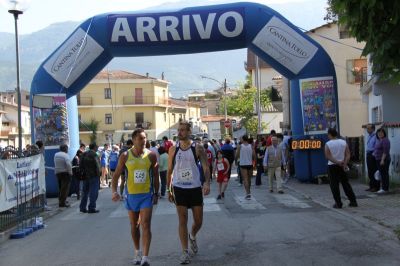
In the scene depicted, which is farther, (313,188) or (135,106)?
(135,106)

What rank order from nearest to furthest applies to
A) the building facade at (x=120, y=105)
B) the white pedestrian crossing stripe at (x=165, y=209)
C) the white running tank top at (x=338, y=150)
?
the white running tank top at (x=338, y=150) → the white pedestrian crossing stripe at (x=165, y=209) → the building facade at (x=120, y=105)

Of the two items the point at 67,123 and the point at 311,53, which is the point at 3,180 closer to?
the point at 67,123

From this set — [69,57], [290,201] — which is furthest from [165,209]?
[69,57]

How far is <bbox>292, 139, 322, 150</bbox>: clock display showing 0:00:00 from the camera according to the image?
19.3m

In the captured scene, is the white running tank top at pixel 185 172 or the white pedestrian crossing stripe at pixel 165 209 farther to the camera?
the white pedestrian crossing stripe at pixel 165 209

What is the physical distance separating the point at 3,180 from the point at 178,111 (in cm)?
8209

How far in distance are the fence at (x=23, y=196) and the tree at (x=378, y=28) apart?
696 cm

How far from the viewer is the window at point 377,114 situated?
20022mm

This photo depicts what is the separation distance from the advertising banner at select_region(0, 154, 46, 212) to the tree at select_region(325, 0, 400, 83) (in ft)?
22.8

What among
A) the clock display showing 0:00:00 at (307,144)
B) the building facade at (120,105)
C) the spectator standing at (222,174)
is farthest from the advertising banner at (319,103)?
the building facade at (120,105)

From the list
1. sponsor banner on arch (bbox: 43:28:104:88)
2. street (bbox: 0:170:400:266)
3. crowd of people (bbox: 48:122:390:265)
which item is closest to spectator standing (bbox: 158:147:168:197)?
crowd of people (bbox: 48:122:390:265)

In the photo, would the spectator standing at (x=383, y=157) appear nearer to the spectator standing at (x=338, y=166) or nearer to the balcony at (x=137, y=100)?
the spectator standing at (x=338, y=166)

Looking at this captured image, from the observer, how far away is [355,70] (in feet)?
109

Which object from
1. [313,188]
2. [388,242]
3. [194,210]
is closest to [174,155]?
[194,210]
